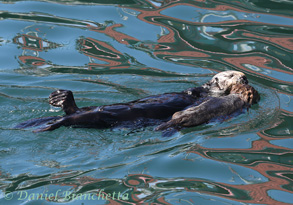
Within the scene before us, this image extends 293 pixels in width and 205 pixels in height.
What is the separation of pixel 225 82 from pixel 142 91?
48.5 inches

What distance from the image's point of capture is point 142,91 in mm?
7176

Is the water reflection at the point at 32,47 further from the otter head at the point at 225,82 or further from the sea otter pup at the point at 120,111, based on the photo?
the otter head at the point at 225,82

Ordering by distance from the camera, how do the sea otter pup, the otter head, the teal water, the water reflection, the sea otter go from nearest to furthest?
the teal water
the sea otter pup
the sea otter
the otter head
the water reflection

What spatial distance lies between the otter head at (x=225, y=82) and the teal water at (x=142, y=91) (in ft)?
1.47

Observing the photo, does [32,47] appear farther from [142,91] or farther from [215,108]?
[215,108]

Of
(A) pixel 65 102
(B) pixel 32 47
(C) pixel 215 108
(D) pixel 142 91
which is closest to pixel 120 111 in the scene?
(A) pixel 65 102

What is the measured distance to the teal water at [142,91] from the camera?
4574mm

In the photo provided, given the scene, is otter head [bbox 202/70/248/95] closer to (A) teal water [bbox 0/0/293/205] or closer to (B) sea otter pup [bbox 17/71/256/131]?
(B) sea otter pup [bbox 17/71/256/131]

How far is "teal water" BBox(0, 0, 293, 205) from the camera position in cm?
457

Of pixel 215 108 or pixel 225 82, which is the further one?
pixel 225 82

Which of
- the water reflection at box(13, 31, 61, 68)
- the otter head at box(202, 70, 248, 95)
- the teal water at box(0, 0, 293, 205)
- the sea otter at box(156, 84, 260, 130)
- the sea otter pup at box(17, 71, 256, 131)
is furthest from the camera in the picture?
the water reflection at box(13, 31, 61, 68)

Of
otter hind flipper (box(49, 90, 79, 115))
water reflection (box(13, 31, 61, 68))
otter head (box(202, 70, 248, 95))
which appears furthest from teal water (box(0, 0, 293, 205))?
otter head (box(202, 70, 248, 95))

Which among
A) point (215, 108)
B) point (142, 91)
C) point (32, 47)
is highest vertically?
point (215, 108)

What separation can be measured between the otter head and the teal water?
447mm
